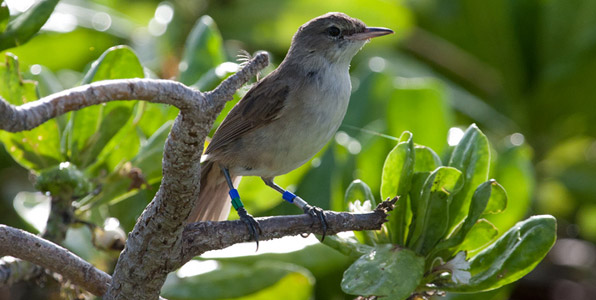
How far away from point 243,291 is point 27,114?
1.52 meters

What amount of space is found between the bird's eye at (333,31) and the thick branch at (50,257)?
1.46m

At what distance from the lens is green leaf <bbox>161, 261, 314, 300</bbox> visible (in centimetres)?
267

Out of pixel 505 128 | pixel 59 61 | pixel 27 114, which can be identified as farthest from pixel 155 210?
pixel 505 128

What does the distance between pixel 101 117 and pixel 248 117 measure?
54 cm

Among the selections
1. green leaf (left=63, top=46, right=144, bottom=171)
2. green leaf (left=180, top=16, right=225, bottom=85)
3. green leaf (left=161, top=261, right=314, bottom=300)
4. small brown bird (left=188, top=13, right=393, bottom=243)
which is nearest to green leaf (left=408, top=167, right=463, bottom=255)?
small brown bird (left=188, top=13, right=393, bottom=243)

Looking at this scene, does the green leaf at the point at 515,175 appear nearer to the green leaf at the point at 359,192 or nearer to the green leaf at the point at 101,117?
the green leaf at the point at 359,192

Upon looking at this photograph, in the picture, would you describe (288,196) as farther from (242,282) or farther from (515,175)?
(515,175)

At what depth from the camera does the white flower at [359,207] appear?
2.26 metres

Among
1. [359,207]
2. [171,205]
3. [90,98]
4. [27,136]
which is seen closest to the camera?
[90,98]

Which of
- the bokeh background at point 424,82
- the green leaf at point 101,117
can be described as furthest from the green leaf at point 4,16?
the bokeh background at point 424,82

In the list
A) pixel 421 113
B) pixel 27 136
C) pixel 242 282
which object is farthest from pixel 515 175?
pixel 27 136

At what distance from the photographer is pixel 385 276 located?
80.0 inches

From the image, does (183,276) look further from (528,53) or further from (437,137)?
(528,53)

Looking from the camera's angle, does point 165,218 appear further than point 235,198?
No
